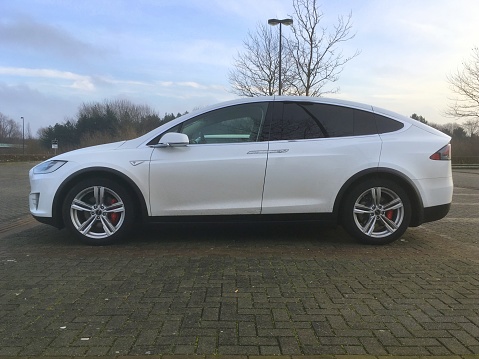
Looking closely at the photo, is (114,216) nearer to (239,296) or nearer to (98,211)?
(98,211)

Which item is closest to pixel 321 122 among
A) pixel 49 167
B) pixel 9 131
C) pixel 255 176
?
pixel 255 176

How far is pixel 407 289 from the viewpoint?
144 inches

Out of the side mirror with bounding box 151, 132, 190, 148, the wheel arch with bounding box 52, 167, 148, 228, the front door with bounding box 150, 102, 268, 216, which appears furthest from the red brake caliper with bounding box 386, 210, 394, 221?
the wheel arch with bounding box 52, 167, 148, 228

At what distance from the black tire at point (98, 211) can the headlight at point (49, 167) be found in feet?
1.12

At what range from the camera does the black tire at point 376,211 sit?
197 inches

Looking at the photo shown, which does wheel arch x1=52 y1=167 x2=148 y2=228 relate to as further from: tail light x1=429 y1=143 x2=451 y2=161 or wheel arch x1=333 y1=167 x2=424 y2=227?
tail light x1=429 y1=143 x2=451 y2=161

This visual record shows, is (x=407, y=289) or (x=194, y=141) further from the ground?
(x=194, y=141)

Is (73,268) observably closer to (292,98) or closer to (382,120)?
(292,98)

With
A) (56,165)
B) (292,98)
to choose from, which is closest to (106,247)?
(56,165)

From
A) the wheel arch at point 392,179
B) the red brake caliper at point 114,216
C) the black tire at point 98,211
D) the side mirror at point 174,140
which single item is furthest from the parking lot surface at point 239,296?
the side mirror at point 174,140

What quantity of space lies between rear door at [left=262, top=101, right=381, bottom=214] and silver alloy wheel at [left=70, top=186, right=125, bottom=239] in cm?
173

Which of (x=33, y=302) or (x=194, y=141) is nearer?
(x=33, y=302)

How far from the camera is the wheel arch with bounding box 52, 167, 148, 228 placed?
16.1ft

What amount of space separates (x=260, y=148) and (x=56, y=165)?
2437 mm
